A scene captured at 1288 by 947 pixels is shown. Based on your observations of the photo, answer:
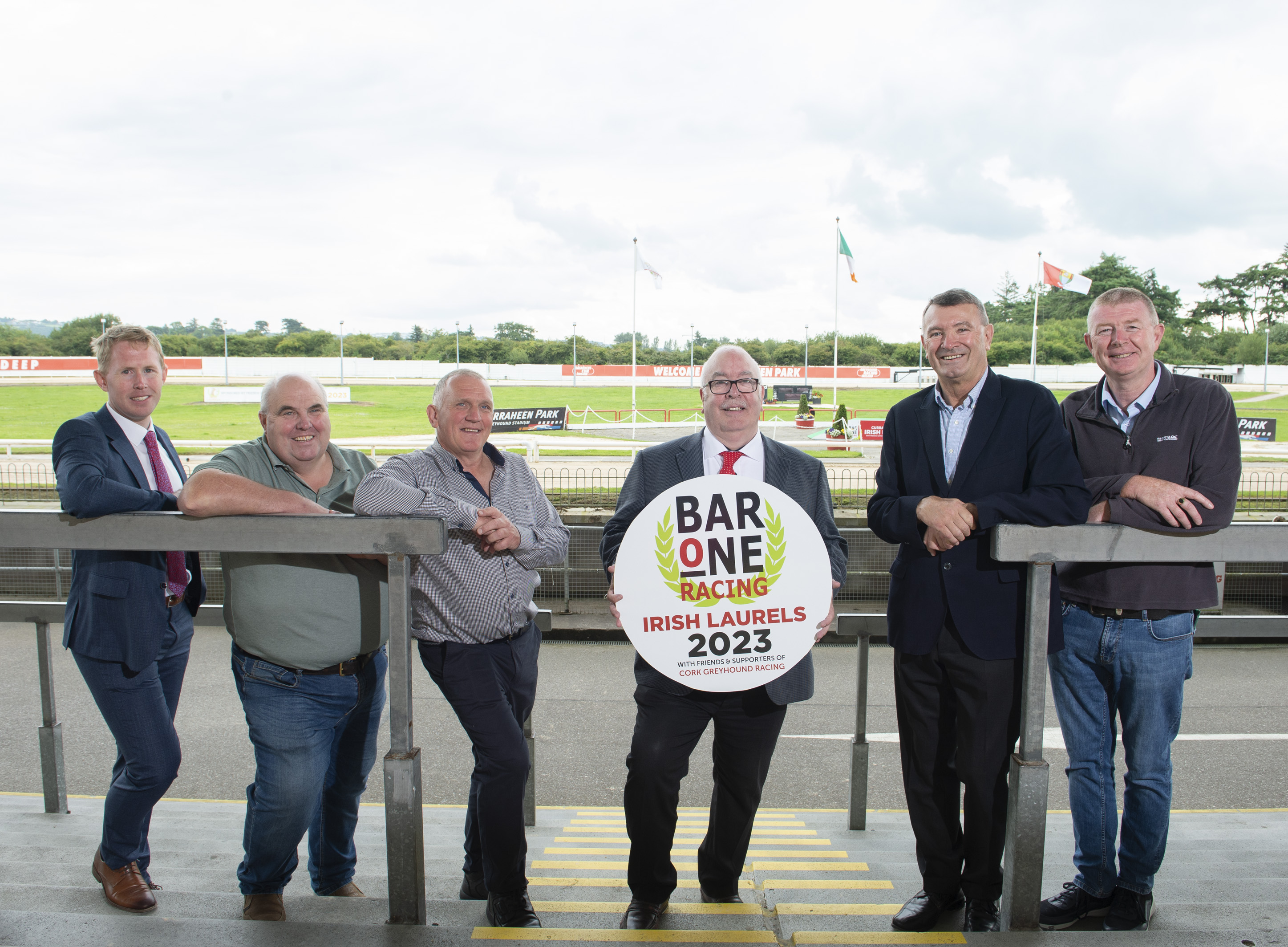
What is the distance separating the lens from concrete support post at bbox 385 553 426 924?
6.80 ft

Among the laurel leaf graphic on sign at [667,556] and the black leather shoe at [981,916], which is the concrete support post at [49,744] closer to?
the laurel leaf graphic on sign at [667,556]

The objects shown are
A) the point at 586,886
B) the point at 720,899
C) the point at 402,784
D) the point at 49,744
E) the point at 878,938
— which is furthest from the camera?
the point at 49,744

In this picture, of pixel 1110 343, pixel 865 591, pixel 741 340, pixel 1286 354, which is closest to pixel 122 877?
pixel 1110 343

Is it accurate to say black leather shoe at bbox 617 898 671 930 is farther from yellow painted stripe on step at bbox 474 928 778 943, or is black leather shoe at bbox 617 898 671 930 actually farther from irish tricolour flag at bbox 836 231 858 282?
irish tricolour flag at bbox 836 231 858 282

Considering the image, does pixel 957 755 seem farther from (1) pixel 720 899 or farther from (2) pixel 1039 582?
(1) pixel 720 899

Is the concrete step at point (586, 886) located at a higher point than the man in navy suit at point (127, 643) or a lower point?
lower

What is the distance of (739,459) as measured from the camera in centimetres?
295

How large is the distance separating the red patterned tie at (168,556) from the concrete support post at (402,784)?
4.01 feet

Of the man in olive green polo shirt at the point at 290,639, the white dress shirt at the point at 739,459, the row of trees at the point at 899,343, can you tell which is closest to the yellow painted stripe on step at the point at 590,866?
the man in olive green polo shirt at the point at 290,639

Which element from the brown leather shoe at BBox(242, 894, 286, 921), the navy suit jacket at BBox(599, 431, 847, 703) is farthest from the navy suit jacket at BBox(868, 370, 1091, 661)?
the brown leather shoe at BBox(242, 894, 286, 921)

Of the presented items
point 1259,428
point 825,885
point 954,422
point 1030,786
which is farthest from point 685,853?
point 1259,428

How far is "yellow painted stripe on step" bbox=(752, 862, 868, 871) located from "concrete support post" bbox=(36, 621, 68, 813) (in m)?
2.77

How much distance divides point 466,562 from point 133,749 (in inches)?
48.7

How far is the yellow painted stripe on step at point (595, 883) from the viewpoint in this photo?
125 inches
